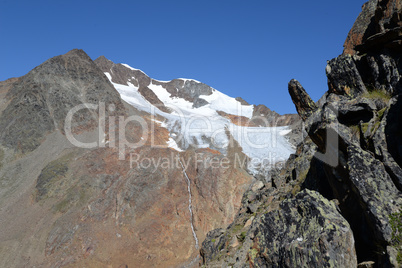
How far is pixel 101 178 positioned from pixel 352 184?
5268 cm

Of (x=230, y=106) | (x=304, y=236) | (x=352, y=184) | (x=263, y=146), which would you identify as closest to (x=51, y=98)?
(x=263, y=146)

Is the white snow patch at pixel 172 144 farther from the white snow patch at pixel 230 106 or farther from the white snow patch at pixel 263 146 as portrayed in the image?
the white snow patch at pixel 230 106

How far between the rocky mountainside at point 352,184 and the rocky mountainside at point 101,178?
1314cm

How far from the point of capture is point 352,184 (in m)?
9.38

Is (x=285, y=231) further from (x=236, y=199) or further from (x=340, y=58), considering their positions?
(x=236, y=199)

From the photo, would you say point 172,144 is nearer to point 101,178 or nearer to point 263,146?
point 263,146

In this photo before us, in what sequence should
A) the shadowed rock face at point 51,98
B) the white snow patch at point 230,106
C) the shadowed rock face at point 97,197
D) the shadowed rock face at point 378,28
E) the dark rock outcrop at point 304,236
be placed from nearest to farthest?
the dark rock outcrop at point 304,236, the shadowed rock face at point 378,28, the shadowed rock face at point 97,197, the shadowed rock face at point 51,98, the white snow patch at point 230,106

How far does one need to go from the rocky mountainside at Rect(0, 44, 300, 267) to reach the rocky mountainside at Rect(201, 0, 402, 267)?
43.1 feet

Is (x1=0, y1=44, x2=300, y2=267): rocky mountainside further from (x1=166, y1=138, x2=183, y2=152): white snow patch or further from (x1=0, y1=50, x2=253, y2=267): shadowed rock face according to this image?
(x1=166, y1=138, x2=183, y2=152): white snow patch

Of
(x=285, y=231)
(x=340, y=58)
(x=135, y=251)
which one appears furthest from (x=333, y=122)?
(x=135, y=251)

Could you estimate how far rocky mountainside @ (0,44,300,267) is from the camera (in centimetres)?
4362

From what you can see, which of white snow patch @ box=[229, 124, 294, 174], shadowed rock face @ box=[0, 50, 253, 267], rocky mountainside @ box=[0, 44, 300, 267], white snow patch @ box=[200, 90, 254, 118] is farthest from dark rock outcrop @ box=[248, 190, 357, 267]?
white snow patch @ box=[200, 90, 254, 118]

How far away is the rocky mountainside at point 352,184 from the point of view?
8.12 m

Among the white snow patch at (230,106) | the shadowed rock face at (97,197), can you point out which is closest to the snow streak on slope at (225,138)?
the shadowed rock face at (97,197)
